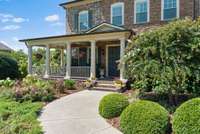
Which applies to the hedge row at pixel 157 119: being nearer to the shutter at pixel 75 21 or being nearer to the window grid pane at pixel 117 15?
the window grid pane at pixel 117 15

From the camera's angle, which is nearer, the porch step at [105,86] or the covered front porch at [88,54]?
the porch step at [105,86]

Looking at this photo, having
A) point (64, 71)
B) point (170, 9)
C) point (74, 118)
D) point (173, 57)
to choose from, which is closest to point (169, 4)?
point (170, 9)

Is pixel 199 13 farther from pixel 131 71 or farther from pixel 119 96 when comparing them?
pixel 119 96

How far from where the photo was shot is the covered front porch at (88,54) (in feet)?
59.6

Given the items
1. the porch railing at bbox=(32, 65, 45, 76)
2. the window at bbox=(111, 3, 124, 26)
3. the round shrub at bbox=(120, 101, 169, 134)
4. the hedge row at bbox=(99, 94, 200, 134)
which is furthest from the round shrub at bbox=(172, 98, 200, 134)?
the porch railing at bbox=(32, 65, 45, 76)

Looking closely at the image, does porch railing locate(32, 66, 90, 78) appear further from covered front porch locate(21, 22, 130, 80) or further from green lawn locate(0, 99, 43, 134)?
green lawn locate(0, 99, 43, 134)

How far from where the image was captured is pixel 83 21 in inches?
877

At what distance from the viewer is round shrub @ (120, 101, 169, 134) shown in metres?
7.79

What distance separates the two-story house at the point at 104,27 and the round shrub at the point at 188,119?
29.4 feet

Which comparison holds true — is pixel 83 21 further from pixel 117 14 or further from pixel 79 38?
pixel 79 38

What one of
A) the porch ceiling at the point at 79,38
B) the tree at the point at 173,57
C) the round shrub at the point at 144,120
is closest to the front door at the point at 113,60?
the porch ceiling at the point at 79,38

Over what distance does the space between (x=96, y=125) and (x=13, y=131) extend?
8.80 feet

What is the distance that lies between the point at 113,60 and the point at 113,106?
438 inches

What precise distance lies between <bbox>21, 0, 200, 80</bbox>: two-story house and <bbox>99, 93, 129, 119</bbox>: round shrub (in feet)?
21.5
